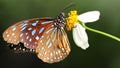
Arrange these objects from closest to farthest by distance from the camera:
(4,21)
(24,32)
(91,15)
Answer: (91,15) → (24,32) → (4,21)

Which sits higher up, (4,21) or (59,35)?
(59,35)

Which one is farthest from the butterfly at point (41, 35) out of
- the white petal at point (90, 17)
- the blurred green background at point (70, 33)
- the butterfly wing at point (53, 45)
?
the blurred green background at point (70, 33)

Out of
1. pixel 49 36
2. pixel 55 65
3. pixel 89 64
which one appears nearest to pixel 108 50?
pixel 89 64

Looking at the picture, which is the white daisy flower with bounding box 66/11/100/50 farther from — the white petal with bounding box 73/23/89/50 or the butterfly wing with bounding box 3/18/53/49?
the butterfly wing with bounding box 3/18/53/49

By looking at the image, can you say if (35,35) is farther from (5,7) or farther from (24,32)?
(5,7)

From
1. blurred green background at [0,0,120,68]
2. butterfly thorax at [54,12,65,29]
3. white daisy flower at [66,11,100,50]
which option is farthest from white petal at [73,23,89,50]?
blurred green background at [0,0,120,68]

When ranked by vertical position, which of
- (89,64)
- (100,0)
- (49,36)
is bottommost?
(89,64)

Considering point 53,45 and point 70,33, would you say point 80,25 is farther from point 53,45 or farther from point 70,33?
point 70,33
